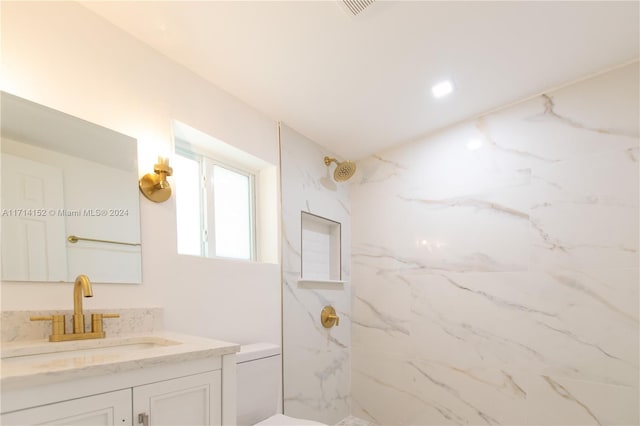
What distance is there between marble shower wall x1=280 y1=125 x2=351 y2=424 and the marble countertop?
3.26ft

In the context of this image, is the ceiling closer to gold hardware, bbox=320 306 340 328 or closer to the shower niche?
the shower niche

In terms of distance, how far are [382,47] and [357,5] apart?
303 mm

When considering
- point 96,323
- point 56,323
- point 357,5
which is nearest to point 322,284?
point 96,323

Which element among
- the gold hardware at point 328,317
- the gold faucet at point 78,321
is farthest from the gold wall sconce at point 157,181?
the gold hardware at point 328,317

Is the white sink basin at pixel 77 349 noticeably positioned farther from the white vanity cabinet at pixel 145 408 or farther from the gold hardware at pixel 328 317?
the gold hardware at pixel 328 317

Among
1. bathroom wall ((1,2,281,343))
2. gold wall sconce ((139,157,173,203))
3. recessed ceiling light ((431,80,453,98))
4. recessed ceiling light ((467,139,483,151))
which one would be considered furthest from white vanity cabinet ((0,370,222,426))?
recessed ceiling light ((467,139,483,151))

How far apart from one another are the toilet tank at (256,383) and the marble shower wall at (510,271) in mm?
1166

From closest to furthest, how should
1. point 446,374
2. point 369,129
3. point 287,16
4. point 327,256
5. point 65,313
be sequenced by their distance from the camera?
1. point 65,313
2. point 287,16
3. point 446,374
4. point 369,129
5. point 327,256

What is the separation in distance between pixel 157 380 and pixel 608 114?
98.2 inches

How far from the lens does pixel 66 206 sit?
1230 mm

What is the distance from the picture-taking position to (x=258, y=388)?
1.62 meters

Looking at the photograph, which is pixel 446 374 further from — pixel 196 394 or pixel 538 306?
pixel 196 394

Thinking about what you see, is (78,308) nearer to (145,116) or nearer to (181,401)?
(181,401)

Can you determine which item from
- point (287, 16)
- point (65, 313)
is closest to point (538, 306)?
point (287, 16)
